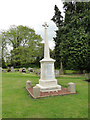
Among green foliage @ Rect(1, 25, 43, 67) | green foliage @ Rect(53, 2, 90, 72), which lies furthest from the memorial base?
green foliage @ Rect(1, 25, 43, 67)

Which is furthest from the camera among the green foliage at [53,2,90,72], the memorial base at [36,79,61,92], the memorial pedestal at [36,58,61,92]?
the green foliage at [53,2,90,72]

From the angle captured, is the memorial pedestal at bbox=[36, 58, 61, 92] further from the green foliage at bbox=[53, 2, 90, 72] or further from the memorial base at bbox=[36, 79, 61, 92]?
the green foliage at bbox=[53, 2, 90, 72]

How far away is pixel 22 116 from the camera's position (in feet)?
14.9

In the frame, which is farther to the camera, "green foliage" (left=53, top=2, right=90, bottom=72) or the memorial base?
"green foliage" (left=53, top=2, right=90, bottom=72)

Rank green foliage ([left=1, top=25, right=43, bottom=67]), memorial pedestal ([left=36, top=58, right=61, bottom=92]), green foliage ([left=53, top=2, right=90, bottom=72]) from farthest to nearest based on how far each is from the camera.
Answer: green foliage ([left=1, top=25, right=43, bottom=67]) → green foliage ([left=53, top=2, right=90, bottom=72]) → memorial pedestal ([left=36, top=58, right=61, bottom=92])

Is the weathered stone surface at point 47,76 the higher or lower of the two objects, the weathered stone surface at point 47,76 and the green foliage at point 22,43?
the lower

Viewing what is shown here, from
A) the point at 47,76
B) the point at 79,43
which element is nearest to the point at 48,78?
the point at 47,76

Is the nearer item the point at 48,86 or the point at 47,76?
the point at 48,86

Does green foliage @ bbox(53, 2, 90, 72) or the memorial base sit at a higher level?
A: green foliage @ bbox(53, 2, 90, 72)

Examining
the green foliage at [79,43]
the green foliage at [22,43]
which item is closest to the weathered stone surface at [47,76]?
the green foliage at [79,43]

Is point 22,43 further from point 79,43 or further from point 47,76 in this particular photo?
point 47,76

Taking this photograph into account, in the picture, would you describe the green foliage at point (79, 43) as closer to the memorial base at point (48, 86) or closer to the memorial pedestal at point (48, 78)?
the memorial pedestal at point (48, 78)

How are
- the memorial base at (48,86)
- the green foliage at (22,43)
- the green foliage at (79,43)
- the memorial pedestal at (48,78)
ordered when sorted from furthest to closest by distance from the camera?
the green foliage at (22,43) → the green foliage at (79,43) → the memorial pedestal at (48,78) → the memorial base at (48,86)

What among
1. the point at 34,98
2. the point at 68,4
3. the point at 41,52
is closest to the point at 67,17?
the point at 68,4
